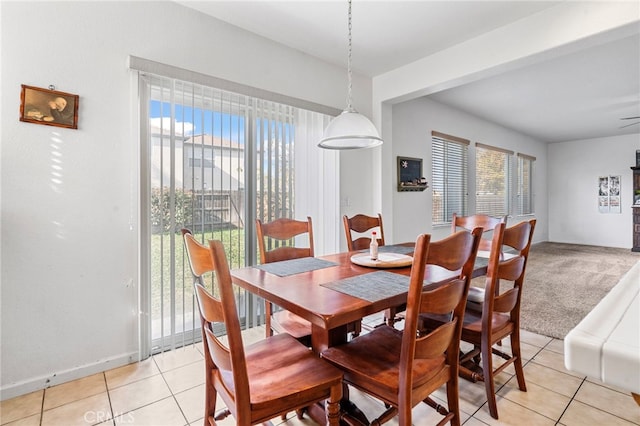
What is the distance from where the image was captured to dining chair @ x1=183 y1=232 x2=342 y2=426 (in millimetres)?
992

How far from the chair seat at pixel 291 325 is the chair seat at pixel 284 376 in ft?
0.82

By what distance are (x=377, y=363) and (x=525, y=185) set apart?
25.6ft

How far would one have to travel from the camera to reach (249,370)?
126 cm

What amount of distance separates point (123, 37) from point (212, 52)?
63 cm

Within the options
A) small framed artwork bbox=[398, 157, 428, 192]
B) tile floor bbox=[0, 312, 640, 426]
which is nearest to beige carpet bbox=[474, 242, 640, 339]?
tile floor bbox=[0, 312, 640, 426]

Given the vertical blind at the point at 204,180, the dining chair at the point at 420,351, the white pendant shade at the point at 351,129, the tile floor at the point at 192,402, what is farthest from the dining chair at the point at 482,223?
the vertical blind at the point at 204,180

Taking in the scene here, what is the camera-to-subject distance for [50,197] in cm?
192

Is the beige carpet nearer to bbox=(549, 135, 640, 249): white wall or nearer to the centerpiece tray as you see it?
bbox=(549, 135, 640, 249): white wall

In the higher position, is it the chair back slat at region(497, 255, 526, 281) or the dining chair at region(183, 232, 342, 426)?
the chair back slat at region(497, 255, 526, 281)

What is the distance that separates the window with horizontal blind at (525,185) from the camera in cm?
717

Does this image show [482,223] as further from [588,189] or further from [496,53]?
[588,189]

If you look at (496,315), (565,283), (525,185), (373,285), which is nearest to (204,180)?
(373,285)

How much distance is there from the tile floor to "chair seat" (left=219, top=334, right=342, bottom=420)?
53 centimetres

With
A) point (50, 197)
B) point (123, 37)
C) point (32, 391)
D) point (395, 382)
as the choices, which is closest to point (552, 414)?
point (395, 382)
